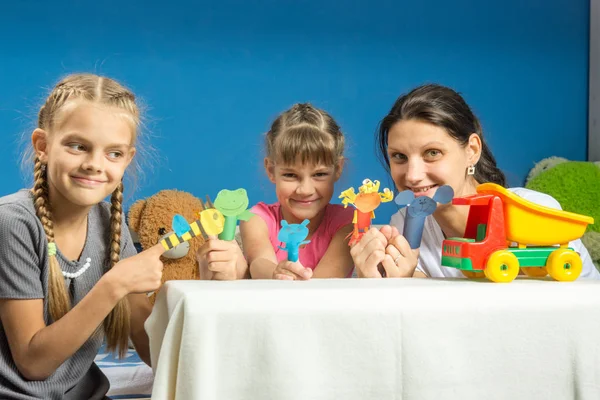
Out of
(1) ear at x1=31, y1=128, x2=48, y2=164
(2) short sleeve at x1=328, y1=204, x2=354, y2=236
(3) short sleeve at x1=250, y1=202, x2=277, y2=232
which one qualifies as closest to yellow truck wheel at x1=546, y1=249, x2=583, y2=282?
(2) short sleeve at x1=328, y1=204, x2=354, y2=236

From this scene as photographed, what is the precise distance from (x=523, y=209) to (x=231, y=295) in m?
0.50

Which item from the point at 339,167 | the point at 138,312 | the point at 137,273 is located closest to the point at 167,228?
the point at 339,167

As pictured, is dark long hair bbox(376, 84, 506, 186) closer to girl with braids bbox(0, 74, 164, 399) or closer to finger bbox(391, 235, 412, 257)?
finger bbox(391, 235, 412, 257)

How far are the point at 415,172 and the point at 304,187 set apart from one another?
0.90ft

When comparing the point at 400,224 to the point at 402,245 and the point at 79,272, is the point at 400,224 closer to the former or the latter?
the point at 402,245

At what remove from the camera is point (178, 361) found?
2.89ft

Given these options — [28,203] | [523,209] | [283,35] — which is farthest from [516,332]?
[283,35]

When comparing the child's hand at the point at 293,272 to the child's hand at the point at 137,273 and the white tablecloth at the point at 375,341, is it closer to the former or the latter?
the white tablecloth at the point at 375,341

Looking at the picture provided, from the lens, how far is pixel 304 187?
1576 mm

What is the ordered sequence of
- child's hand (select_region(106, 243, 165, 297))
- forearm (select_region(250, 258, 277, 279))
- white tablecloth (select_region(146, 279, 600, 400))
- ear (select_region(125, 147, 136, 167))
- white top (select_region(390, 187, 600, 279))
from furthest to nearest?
white top (select_region(390, 187, 600, 279)), forearm (select_region(250, 258, 277, 279)), ear (select_region(125, 147, 136, 167)), child's hand (select_region(106, 243, 165, 297)), white tablecloth (select_region(146, 279, 600, 400))

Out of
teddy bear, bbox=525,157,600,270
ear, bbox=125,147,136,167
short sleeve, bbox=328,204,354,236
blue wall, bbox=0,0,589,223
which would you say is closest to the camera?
ear, bbox=125,147,136,167

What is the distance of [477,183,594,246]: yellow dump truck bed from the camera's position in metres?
1.10

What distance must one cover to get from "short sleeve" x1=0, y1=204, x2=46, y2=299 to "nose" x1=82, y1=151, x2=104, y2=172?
0.41 ft

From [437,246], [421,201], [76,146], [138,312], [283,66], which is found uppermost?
[283,66]
